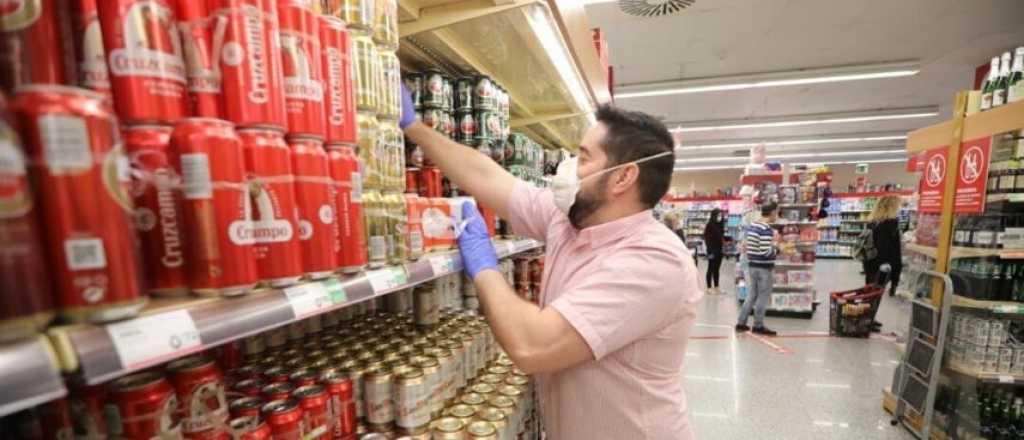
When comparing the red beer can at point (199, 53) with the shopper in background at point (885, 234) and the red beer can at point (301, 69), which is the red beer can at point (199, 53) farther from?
the shopper in background at point (885, 234)

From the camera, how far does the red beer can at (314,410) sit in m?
0.83

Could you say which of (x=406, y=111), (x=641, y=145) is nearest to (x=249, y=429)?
(x=406, y=111)

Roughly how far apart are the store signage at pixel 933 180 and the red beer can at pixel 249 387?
12.7 ft

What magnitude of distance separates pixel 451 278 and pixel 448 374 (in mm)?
496

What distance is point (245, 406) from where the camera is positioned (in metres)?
0.79

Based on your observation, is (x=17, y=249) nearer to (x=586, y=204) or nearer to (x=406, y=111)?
(x=406, y=111)

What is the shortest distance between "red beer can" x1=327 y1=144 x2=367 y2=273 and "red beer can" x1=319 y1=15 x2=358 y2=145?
3cm

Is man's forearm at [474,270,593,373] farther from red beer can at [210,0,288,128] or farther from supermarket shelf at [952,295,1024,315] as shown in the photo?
supermarket shelf at [952,295,1024,315]

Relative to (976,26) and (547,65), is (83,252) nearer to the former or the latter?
(547,65)

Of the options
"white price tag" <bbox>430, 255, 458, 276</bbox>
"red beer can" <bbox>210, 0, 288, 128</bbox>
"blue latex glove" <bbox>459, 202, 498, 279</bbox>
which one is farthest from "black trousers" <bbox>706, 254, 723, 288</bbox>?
"red beer can" <bbox>210, 0, 288, 128</bbox>

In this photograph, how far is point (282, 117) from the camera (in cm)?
66

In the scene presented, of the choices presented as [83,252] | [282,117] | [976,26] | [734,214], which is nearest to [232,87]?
[282,117]

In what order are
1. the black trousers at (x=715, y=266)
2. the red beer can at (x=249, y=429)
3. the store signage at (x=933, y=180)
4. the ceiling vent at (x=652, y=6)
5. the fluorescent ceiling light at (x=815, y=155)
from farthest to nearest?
the fluorescent ceiling light at (x=815, y=155)
the black trousers at (x=715, y=266)
the ceiling vent at (x=652, y=6)
the store signage at (x=933, y=180)
the red beer can at (x=249, y=429)

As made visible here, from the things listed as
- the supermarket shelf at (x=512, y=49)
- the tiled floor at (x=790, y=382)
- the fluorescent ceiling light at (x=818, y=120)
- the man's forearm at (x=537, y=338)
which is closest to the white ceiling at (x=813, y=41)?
the fluorescent ceiling light at (x=818, y=120)
